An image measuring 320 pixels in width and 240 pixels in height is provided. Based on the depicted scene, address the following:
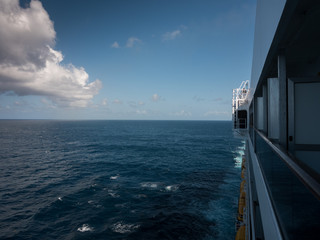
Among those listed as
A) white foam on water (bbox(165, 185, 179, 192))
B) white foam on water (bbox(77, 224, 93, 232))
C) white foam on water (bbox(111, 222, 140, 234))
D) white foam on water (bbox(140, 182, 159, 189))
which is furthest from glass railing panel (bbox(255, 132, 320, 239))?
white foam on water (bbox(140, 182, 159, 189))

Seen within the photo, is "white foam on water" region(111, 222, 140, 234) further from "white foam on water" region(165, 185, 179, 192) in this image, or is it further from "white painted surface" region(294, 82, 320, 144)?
"white painted surface" region(294, 82, 320, 144)

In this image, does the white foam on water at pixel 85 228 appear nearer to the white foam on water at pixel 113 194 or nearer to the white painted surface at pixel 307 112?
the white foam on water at pixel 113 194

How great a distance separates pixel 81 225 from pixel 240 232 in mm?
11881

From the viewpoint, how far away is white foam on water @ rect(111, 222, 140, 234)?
43.5 feet

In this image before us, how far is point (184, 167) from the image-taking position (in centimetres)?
2970

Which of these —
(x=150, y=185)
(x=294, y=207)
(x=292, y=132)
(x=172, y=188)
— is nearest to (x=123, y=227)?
(x=150, y=185)

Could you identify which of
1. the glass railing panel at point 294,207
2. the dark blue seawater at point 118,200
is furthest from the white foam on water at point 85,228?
the glass railing panel at point 294,207

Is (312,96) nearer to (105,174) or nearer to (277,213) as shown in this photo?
(277,213)

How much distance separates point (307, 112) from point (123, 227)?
14504 mm

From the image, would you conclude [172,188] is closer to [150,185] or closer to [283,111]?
[150,185]

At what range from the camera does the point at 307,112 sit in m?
3.78

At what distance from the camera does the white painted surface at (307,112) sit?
3.75 m

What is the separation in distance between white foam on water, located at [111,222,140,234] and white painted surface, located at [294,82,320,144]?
13571 mm

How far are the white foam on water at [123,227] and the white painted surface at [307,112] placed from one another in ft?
44.5
